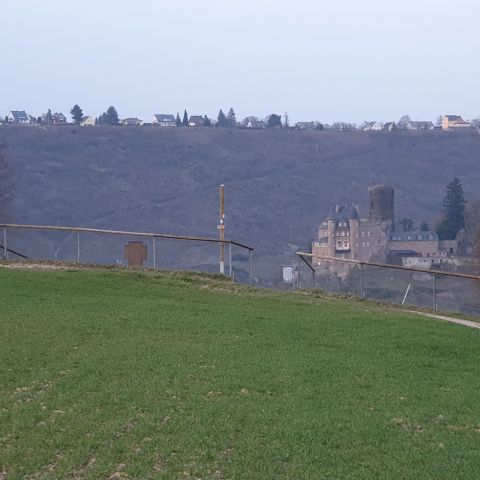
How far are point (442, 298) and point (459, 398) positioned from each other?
14843mm

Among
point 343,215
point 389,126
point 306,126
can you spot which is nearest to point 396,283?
point 343,215

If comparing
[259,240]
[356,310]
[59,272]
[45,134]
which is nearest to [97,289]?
[59,272]

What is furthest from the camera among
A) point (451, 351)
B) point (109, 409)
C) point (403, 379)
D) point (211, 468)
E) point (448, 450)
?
point (451, 351)

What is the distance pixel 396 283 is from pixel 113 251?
1946 cm

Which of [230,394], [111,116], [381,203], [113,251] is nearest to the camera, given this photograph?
[230,394]

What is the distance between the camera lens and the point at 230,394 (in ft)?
36.8

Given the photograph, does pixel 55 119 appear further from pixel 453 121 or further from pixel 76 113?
pixel 453 121

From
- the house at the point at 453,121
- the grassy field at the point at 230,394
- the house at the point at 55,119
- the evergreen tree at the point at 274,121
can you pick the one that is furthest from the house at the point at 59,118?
the grassy field at the point at 230,394

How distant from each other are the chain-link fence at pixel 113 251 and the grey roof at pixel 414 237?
27.7m

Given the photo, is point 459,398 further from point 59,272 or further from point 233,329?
point 59,272

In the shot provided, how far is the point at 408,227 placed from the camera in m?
88.6

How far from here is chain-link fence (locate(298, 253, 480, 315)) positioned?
23909mm

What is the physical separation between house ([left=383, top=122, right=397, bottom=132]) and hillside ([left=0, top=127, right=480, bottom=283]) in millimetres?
5558

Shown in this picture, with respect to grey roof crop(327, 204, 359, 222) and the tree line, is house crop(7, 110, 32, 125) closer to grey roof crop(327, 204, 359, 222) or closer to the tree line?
the tree line
